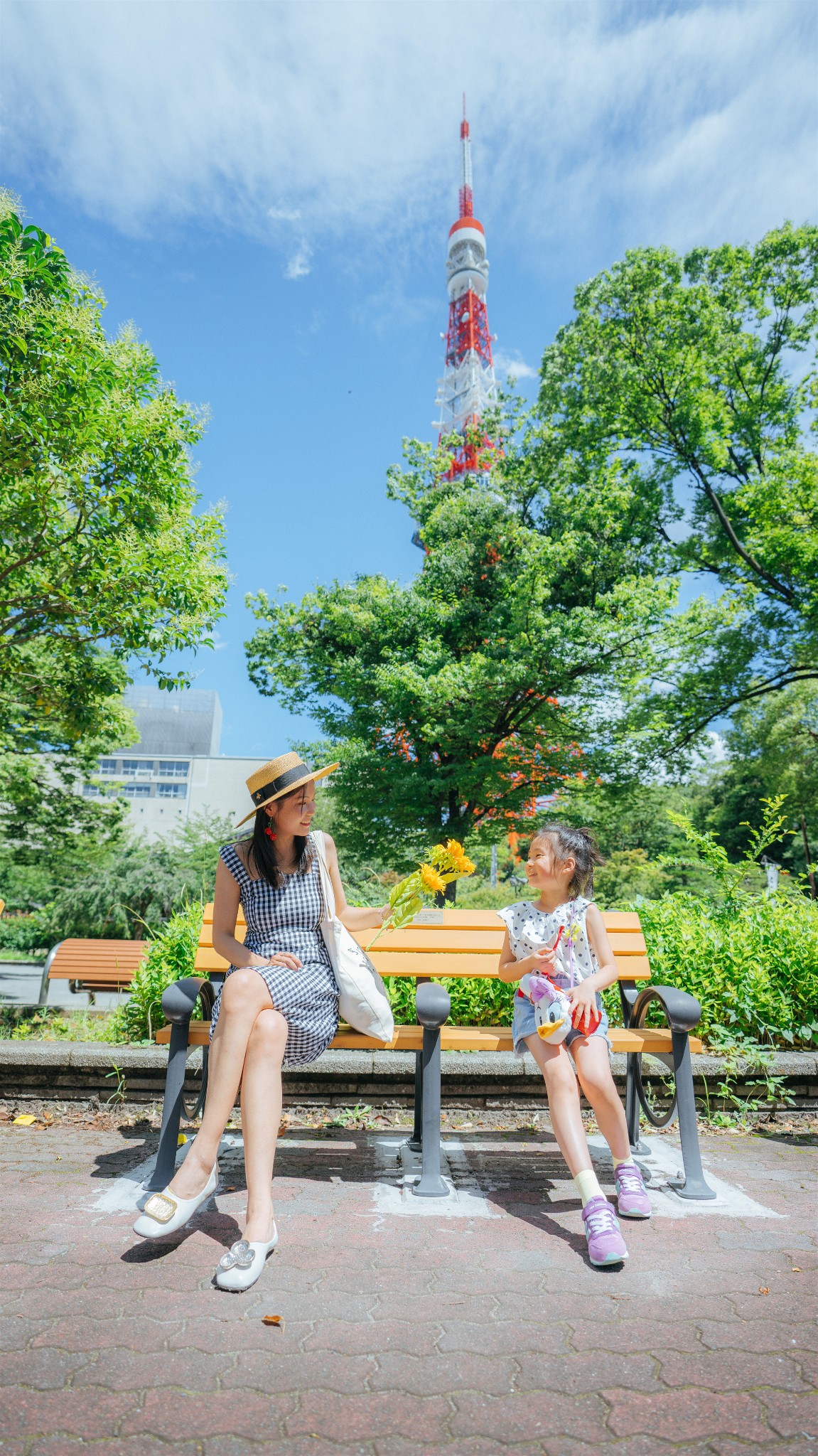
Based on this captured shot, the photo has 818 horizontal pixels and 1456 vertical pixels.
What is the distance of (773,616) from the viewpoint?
568 inches

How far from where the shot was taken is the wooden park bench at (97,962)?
23.5ft

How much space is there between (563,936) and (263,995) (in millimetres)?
1170

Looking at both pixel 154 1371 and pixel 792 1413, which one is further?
pixel 154 1371

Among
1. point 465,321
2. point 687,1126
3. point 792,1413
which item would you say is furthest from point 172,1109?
point 465,321

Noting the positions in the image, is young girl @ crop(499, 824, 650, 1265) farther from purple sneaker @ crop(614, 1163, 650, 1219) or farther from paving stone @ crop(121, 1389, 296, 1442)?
paving stone @ crop(121, 1389, 296, 1442)

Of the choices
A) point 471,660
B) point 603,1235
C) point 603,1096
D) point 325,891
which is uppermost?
point 471,660

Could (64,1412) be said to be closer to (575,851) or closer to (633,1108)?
(575,851)

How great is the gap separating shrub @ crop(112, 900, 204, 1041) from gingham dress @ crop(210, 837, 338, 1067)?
1389mm

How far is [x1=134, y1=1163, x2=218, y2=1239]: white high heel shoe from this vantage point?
2387 millimetres

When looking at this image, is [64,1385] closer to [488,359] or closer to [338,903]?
[338,903]

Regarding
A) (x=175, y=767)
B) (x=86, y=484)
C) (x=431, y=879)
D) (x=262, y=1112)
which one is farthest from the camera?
(x=175, y=767)

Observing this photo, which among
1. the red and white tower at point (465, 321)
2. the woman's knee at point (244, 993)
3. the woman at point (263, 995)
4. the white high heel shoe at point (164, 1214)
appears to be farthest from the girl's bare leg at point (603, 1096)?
the red and white tower at point (465, 321)

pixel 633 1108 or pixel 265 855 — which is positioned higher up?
pixel 265 855

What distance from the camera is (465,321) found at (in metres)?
43.8
